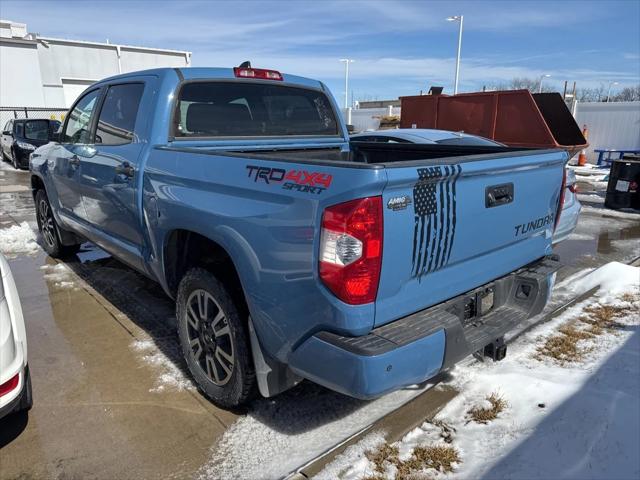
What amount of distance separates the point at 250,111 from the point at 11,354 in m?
2.37

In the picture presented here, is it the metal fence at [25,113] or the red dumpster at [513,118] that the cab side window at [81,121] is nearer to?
the red dumpster at [513,118]

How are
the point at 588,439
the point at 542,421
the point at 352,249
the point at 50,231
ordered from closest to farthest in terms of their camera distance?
the point at 352,249, the point at 588,439, the point at 542,421, the point at 50,231

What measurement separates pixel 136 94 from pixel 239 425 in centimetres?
252

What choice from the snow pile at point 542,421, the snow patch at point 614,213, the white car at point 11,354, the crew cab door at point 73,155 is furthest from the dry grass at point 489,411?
the snow patch at point 614,213

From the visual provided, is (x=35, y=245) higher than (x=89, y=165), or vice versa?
(x=89, y=165)

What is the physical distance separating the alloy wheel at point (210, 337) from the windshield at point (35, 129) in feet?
51.6

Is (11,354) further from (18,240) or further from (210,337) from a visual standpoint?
(18,240)

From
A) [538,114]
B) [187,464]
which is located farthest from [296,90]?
[538,114]

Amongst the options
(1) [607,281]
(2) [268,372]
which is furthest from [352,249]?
(1) [607,281]

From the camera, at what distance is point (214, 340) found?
9.62 ft

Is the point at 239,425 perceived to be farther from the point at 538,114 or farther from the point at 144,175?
the point at 538,114

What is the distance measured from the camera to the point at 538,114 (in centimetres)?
1018

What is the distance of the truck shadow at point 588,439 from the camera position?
2406 mm

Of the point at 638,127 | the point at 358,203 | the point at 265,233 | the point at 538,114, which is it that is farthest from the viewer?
the point at 638,127
